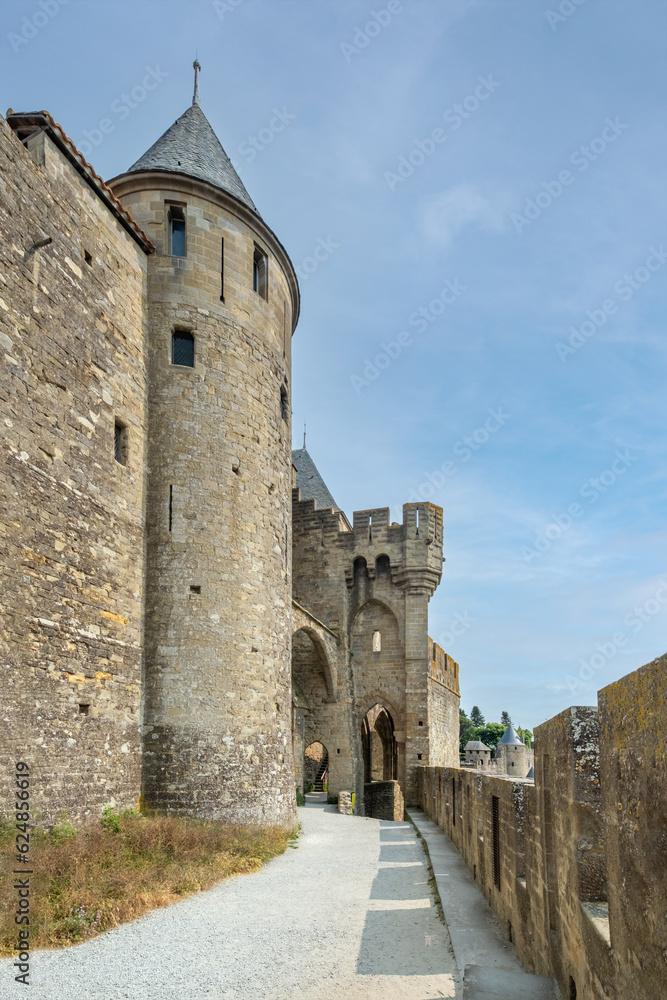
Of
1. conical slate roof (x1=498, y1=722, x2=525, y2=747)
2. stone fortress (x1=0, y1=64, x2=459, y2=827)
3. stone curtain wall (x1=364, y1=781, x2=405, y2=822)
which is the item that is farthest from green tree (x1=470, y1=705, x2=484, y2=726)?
stone fortress (x1=0, y1=64, x2=459, y2=827)

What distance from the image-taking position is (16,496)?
9266mm

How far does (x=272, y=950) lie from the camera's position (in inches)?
266

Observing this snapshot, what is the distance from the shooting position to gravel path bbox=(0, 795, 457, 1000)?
222 inches

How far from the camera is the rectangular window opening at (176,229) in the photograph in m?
14.3

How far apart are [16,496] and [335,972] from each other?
6178 mm

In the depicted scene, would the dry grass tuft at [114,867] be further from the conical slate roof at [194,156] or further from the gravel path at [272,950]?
the conical slate roof at [194,156]

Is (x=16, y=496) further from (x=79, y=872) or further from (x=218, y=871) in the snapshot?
(x=218, y=871)

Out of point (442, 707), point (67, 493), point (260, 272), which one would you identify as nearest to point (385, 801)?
point (442, 707)

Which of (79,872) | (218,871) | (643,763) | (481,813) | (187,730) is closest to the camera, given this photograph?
(643,763)

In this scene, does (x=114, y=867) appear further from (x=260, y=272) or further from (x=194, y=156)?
(x=194, y=156)

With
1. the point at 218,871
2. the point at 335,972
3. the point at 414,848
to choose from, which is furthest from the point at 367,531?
the point at 335,972

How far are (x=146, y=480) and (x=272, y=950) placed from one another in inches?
318

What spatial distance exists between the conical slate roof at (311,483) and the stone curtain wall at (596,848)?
74.9 ft

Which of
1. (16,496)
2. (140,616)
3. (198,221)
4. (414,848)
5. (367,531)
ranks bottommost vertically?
(414,848)
